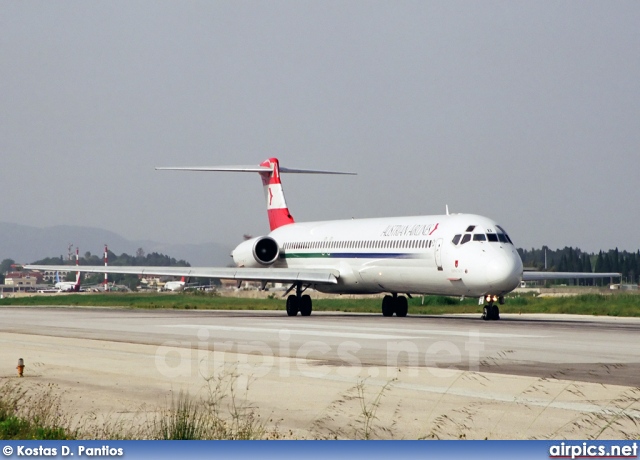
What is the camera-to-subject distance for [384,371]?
1498cm

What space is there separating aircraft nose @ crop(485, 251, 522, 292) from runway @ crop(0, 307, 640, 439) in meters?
3.82

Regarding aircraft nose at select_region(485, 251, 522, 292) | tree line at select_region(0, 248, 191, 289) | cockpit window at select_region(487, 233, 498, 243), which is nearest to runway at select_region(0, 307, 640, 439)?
aircraft nose at select_region(485, 251, 522, 292)

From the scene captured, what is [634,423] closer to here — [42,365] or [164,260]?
[42,365]

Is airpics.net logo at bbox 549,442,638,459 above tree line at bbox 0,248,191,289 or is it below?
below

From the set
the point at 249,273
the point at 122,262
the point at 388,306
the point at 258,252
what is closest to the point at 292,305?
the point at 249,273

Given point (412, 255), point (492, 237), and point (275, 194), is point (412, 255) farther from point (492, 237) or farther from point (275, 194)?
point (275, 194)

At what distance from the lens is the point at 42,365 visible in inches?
656

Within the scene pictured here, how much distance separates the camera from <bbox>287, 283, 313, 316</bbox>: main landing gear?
38.6 meters

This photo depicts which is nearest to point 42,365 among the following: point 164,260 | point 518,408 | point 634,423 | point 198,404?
point 198,404

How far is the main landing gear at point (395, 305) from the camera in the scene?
3797 centimetres

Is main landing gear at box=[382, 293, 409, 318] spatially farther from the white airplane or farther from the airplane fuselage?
the airplane fuselage

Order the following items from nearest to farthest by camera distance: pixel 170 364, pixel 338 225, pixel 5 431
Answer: pixel 5 431
pixel 170 364
pixel 338 225

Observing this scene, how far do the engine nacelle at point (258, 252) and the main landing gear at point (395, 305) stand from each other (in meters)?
6.85

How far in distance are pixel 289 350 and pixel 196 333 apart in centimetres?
641
